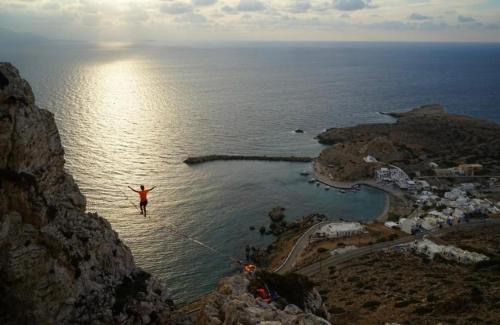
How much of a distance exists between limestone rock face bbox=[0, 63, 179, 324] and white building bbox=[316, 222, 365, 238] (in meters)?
27.8

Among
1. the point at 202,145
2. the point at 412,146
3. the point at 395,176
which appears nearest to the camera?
the point at 395,176

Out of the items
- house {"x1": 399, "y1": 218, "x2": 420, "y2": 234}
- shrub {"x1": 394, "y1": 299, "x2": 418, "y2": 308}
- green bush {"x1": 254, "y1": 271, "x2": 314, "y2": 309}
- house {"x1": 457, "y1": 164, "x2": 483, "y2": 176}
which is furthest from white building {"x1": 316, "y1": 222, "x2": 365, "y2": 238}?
house {"x1": 457, "y1": 164, "x2": 483, "y2": 176}

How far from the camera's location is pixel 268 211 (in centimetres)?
5031

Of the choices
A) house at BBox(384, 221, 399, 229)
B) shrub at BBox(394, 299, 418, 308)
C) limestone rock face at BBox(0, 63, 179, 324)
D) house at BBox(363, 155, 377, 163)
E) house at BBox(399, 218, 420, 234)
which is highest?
limestone rock face at BBox(0, 63, 179, 324)

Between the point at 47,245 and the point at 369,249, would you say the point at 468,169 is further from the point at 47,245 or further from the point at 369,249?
the point at 47,245

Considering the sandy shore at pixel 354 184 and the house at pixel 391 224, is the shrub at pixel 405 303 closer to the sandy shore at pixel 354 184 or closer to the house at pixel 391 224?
the house at pixel 391 224

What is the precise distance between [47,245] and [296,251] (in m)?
28.9

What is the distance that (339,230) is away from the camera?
42.8 metres

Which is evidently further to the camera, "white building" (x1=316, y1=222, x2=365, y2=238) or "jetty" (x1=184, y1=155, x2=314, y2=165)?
"jetty" (x1=184, y1=155, x2=314, y2=165)

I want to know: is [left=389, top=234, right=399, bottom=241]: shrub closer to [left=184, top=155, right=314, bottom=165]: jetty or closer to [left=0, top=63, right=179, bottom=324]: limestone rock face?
[left=184, top=155, right=314, bottom=165]: jetty

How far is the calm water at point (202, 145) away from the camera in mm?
42969

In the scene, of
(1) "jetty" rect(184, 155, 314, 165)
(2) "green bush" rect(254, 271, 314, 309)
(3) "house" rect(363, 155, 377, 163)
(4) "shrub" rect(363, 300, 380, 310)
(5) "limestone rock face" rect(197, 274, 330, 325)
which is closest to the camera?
(5) "limestone rock face" rect(197, 274, 330, 325)

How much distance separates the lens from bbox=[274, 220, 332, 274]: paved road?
1449 inches

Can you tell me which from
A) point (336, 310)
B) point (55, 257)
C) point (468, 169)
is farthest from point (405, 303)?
point (468, 169)
